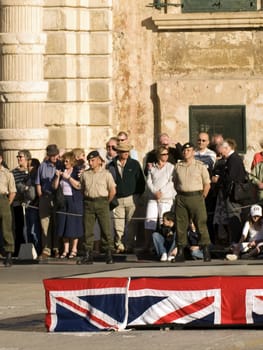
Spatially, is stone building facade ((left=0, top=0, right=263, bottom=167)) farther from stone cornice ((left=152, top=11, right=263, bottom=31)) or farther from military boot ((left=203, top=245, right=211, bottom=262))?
military boot ((left=203, top=245, right=211, bottom=262))

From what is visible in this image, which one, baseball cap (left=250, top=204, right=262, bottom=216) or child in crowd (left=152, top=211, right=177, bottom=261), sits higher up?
baseball cap (left=250, top=204, right=262, bottom=216)

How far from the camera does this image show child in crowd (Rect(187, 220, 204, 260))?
23.8 metres

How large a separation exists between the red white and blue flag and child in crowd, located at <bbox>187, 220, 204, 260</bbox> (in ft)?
24.5

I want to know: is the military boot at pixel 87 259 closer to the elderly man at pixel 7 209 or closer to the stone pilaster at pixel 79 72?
the elderly man at pixel 7 209

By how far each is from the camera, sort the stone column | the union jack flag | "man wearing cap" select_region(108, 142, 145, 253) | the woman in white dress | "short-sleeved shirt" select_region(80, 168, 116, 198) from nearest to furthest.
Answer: the union jack flag, "short-sleeved shirt" select_region(80, 168, 116, 198), the woman in white dress, "man wearing cap" select_region(108, 142, 145, 253), the stone column

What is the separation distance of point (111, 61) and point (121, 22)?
2.24 ft

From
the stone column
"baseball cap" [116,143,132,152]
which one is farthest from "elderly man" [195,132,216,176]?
the stone column

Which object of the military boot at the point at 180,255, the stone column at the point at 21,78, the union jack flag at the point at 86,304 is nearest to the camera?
the union jack flag at the point at 86,304

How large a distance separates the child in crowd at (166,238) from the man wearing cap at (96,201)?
2.36ft

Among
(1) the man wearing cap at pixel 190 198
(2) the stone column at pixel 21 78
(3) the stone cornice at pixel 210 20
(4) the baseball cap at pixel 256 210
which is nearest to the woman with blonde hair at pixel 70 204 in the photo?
(2) the stone column at pixel 21 78

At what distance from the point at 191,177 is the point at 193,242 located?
1137 mm

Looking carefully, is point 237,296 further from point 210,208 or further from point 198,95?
point 198,95

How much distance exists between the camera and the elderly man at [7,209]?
79.6 feet

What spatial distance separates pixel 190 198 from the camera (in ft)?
77.1
